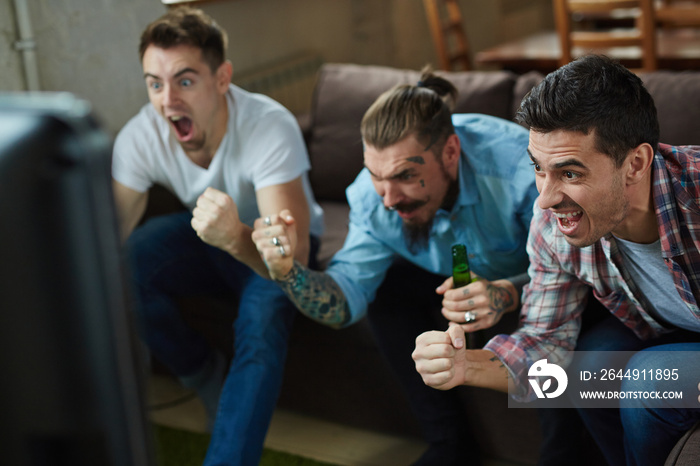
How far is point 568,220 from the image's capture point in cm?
112

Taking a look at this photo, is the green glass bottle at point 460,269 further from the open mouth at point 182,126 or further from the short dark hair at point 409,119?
the open mouth at point 182,126

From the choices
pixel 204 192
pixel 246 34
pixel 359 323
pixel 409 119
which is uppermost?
pixel 246 34

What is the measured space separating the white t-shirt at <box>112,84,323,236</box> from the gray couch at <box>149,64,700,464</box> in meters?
0.27

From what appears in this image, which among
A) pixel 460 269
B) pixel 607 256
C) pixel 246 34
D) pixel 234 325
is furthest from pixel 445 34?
pixel 607 256

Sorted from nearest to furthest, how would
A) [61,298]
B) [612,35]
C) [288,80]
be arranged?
1. [61,298]
2. [612,35]
3. [288,80]

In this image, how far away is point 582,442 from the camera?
142 centimetres

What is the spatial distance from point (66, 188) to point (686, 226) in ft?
3.45

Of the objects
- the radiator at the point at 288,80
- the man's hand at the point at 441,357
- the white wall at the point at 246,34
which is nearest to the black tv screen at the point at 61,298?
the white wall at the point at 246,34

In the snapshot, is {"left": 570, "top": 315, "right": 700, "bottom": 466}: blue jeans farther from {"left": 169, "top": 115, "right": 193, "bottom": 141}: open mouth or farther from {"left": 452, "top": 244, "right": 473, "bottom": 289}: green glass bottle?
{"left": 169, "top": 115, "right": 193, "bottom": 141}: open mouth

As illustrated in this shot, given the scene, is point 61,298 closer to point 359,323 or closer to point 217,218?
point 217,218

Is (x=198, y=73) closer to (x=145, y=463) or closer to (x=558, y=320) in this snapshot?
(x=558, y=320)

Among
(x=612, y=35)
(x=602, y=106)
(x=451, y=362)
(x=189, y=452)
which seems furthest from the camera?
(x=612, y=35)

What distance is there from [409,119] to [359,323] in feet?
1.72

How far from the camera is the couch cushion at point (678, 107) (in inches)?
65.0
